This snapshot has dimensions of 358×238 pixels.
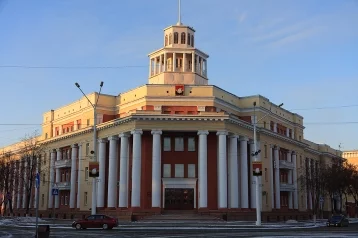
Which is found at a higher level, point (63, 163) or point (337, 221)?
point (63, 163)

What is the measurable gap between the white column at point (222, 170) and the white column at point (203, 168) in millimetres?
1699

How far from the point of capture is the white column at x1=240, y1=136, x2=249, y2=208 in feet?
206

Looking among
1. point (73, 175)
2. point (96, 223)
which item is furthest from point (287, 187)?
point (96, 223)

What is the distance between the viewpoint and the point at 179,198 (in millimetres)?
60469

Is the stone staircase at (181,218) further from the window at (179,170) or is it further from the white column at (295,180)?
the white column at (295,180)

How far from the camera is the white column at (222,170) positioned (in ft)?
192

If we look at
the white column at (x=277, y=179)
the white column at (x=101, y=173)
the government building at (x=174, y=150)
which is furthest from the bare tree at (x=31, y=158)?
the white column at (x=277, y=179)

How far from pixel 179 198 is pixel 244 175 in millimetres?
9871

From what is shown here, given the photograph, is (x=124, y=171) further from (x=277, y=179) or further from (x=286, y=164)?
(x=286, y=164)

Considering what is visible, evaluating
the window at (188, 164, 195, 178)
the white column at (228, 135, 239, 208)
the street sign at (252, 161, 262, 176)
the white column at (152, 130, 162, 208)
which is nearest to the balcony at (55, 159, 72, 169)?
the white column at (152, 130, 162, 208)

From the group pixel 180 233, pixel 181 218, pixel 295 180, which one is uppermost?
pixel 295 180

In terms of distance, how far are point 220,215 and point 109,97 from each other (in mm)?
25533

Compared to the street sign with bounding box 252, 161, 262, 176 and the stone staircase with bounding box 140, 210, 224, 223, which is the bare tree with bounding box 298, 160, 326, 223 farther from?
the street sign with bounding box 252, 161, 262, 176

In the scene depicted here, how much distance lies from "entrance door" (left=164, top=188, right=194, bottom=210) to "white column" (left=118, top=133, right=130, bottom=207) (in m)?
5.39
